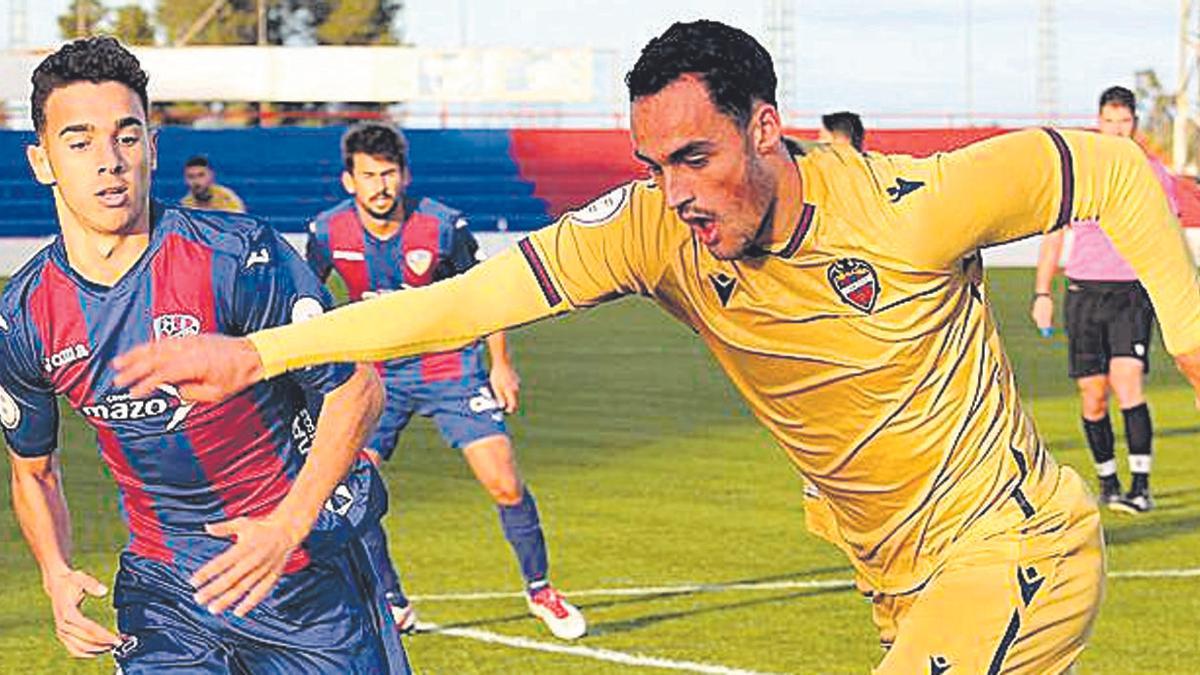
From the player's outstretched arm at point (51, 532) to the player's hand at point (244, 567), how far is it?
0.90m

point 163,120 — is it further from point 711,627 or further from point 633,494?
point 711,627

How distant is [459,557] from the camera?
13.5 m

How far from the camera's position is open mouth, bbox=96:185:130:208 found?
20.2 ft

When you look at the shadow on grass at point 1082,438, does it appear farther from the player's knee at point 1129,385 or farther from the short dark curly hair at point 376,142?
the short dark curly hair at point 376,142

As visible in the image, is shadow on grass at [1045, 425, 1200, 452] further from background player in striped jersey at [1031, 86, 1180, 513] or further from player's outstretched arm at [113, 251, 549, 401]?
player's outstretched arm at [113, 251, 549, 401]

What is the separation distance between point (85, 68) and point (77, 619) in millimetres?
1362

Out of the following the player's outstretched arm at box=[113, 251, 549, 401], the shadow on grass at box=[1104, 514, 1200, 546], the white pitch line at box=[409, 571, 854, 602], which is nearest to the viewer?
the player's outstretched arm at box=[113, 251, 549, 401]

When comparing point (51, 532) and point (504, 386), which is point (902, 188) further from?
point (504, 386)

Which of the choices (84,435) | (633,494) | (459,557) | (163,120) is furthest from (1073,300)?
(163,120)

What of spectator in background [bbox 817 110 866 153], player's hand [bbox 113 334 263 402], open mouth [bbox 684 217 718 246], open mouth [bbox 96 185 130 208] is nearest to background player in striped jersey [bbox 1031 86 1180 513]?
spectator in background [bbox 817 110 866 153]

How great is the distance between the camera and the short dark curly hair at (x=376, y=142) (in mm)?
11250

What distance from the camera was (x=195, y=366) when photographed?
5133 mm

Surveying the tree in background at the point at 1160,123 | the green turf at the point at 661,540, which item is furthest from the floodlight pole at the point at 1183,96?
the green turf at the point at 661,540

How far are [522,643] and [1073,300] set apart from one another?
5.49 metres
